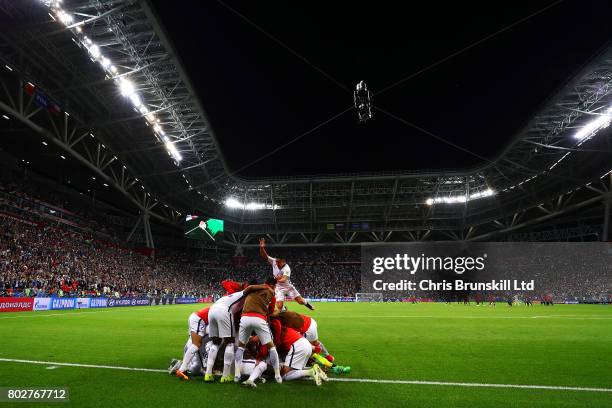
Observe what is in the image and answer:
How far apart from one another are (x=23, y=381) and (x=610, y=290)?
60980 mm

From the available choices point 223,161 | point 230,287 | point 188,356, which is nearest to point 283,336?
point 230,287

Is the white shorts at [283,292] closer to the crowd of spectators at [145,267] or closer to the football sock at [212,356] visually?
the football sock at [212,356]

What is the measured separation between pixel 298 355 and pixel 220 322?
4.50 feet

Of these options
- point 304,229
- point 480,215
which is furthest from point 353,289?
point 480,215

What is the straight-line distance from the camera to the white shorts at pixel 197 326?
22.4 ft

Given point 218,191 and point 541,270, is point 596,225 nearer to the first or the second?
point 541,270

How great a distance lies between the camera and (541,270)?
2144 inches

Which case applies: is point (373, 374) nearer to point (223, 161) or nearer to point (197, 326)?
point (197, 326)

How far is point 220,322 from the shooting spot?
645 cm

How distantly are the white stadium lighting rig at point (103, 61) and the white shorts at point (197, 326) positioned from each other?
22.8 meters

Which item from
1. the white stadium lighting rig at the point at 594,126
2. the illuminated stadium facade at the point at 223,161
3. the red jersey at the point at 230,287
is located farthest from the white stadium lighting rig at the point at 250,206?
the red jersey at the point at 230,287

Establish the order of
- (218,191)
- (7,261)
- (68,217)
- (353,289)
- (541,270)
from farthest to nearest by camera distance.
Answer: (353,289), (218,191), (541,270), (68,217), (7,261)

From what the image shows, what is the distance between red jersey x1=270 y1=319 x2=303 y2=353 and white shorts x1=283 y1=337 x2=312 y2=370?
0.11 m

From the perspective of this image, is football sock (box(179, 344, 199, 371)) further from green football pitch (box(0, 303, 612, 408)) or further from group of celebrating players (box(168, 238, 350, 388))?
green football pitch (box(0, 303, 612, 408))
